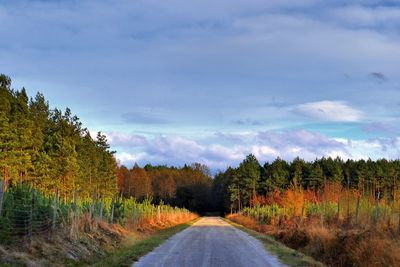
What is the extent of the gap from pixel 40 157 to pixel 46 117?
1712cm

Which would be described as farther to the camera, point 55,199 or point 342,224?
point 342,224

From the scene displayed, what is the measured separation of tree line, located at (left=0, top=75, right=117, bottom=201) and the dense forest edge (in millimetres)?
143

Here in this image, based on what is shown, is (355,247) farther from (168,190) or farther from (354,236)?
(168,190)

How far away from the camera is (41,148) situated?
205ft

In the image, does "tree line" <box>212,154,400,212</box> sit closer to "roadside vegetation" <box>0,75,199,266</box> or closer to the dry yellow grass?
"roadside vegetation" <box>0,75,199,266</box>

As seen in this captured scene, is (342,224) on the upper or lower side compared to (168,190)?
lower

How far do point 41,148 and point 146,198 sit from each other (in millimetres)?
21466

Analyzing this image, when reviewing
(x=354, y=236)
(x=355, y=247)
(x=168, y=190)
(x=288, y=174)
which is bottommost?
(x=355, y=247)

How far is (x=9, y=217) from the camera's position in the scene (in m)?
15.7

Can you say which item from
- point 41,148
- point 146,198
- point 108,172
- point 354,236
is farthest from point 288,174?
point 354,236

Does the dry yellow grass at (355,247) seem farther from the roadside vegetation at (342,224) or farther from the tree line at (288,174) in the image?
the tree line at (288,174)

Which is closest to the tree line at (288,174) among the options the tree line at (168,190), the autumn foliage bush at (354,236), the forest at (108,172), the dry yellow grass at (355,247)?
the forest at (108,172)

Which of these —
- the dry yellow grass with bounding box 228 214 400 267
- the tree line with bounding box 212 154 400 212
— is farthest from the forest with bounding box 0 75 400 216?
the dry yellow grass with bounding box 228 214 400 267

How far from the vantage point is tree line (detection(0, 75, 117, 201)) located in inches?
1876
